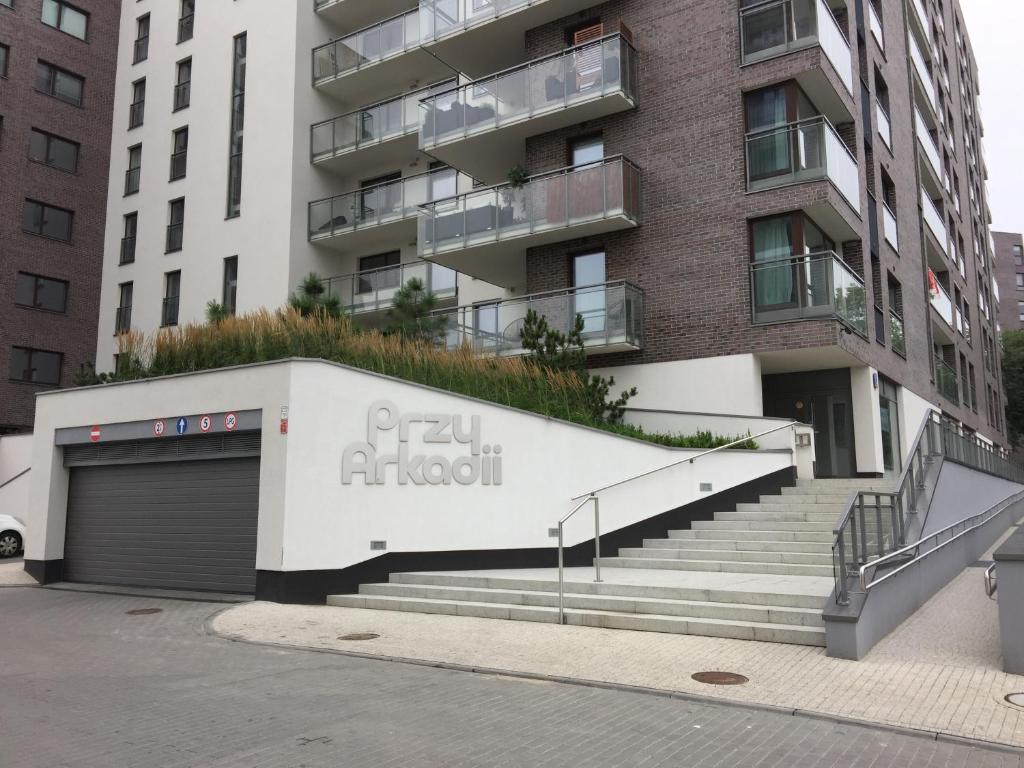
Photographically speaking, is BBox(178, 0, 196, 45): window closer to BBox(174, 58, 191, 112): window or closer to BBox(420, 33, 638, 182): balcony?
BBox(174, 58, 191, 112): window

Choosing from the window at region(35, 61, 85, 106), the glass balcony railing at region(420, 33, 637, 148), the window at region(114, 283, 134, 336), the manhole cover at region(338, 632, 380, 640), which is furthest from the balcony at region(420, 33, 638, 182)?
the window at region(35, 61, 85, 106)

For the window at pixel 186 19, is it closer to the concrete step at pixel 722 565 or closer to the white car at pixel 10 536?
the white car at pixel 10 536

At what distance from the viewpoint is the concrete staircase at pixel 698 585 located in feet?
28.6

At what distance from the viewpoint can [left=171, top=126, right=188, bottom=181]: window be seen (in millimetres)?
28266

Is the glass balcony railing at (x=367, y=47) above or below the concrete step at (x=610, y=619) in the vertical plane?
above

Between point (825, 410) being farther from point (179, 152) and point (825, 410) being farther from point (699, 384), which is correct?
point (179, 152)

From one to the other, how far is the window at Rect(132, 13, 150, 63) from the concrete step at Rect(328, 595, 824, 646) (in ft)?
88.7

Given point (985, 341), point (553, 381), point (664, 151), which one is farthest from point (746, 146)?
point (985, 341)

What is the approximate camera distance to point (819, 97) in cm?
1853

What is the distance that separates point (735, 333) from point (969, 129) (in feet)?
114

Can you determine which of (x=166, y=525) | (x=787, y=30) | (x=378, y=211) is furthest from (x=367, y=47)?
(x=166, y=525)

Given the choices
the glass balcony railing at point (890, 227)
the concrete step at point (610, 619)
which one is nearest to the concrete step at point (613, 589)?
the concrete step at point (610, 619)

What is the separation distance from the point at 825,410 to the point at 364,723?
50.8 feet

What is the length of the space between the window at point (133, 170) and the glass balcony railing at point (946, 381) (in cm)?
2827
